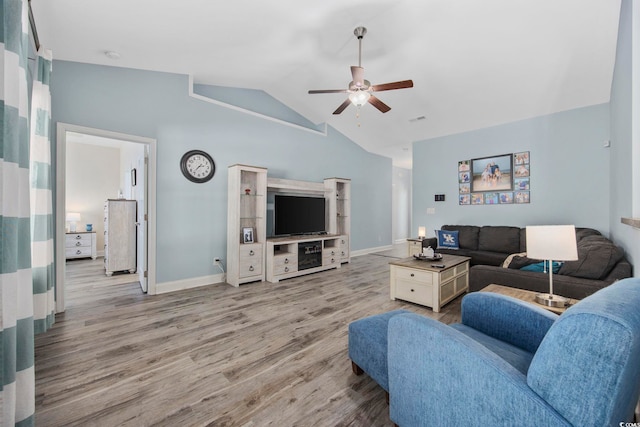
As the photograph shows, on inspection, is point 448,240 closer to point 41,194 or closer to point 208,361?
point 208,361

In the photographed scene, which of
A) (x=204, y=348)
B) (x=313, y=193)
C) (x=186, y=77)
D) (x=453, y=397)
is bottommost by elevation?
(x=204, y=348)

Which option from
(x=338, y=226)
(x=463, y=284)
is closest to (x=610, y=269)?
(x=463, y=284)

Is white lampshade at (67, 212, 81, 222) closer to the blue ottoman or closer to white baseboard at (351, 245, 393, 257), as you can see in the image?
white baseboard at (351, 245, 393, 257)

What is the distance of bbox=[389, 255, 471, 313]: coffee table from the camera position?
9.49 feet

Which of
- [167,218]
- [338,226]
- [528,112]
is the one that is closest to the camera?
[167,218]

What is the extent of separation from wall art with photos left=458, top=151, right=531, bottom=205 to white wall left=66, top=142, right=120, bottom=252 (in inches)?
323

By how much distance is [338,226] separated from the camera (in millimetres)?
5766

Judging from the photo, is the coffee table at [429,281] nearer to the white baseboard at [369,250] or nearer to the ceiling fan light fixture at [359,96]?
the ceiling fan light fixture at [359,96]

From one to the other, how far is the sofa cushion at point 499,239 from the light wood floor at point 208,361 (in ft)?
6.23

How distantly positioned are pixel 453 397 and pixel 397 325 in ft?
1.07

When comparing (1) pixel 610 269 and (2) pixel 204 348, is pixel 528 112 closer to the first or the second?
(1) pixel 610 269

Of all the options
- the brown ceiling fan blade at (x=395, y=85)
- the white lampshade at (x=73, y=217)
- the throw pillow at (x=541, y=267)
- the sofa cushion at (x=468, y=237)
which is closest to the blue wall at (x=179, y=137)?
the brown ceiling fan blade at (x=395, y=85)

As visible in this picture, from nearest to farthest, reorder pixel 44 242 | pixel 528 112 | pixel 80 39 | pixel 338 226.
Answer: pixel 44 242 < pixel 80 39 < pixel 528 112 < pixel 338 226

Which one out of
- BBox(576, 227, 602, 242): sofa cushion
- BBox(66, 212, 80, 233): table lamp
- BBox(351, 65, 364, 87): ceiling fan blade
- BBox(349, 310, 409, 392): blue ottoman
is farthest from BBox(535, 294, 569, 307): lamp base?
BBox(66, 212, 80, 233): table lamp
